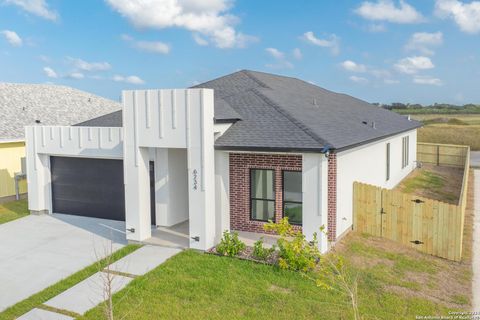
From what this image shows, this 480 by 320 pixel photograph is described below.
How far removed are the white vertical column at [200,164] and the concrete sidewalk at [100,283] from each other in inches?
37.7

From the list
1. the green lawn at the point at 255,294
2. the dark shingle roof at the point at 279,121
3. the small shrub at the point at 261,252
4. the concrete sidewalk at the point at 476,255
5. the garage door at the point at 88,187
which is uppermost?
the dark shingle roof at the point at 279,121

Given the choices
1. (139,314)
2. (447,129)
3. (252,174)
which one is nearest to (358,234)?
(252,174)

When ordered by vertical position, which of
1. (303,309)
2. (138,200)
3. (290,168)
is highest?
(290,168)

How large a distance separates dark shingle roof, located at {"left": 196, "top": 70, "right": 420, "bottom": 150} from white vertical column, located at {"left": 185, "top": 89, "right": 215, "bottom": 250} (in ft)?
2.85

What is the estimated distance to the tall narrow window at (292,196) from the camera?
13.0m

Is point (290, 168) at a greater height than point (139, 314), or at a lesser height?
greater

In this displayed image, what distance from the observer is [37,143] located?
16547 millimetres

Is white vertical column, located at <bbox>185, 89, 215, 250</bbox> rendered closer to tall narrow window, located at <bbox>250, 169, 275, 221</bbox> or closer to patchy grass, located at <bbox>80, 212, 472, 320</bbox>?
patchy grass, located at <bbox>80, 212, 472, 320</bbox>

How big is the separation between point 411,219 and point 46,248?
11254 millimetres

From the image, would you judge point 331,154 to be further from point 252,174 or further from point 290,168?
point 252,174

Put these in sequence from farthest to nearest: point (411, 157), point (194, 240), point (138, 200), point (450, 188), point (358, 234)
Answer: point (411, 157) → point (450, 188) → point (358, 234) → point (138, 200) → point (194, 240)

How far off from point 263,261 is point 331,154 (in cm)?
367

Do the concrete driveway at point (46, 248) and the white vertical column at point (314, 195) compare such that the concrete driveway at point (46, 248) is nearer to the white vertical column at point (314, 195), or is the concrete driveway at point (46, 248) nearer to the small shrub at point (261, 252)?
the small shrub at point (261, 252)

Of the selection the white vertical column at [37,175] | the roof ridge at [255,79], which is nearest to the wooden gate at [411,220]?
the roof ridge at [255,79]
